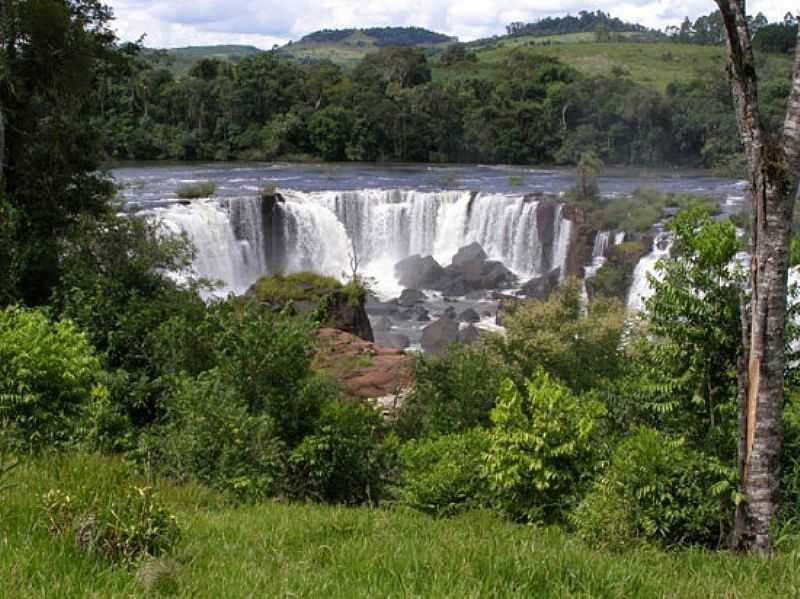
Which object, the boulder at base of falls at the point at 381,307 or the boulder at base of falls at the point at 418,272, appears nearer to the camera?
the boulder at base of falls at the point at 381,307

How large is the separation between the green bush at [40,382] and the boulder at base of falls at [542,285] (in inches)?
830

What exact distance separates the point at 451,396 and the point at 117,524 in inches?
377

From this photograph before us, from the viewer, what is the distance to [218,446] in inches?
295

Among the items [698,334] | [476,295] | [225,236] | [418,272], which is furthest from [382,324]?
[698,334]

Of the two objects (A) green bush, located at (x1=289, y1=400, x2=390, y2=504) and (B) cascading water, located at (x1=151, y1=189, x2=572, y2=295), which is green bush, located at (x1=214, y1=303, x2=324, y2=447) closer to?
(A) green bush, located at (x1=289, y1=400, x2=390, y2=504)

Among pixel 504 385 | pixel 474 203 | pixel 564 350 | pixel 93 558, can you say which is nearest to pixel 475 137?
pixel 474 203

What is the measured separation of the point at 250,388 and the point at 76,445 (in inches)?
75.6

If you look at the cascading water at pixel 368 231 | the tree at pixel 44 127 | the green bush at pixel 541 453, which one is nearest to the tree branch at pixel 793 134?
the green bush at pixel 541 453

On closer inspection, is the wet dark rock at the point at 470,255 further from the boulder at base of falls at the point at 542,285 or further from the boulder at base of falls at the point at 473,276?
the boulder at base of falls at the point at 542,285

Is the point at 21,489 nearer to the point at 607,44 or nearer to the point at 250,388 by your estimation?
the point at 250,388

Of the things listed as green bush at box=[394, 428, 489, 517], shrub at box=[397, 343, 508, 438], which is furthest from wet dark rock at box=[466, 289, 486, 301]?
green bush at box=[394, 428, 489, 517]

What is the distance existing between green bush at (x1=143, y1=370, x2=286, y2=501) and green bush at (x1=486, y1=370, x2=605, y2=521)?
5.84ft

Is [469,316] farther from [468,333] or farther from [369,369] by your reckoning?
[369,369]

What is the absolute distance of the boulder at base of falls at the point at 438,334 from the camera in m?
22.9
